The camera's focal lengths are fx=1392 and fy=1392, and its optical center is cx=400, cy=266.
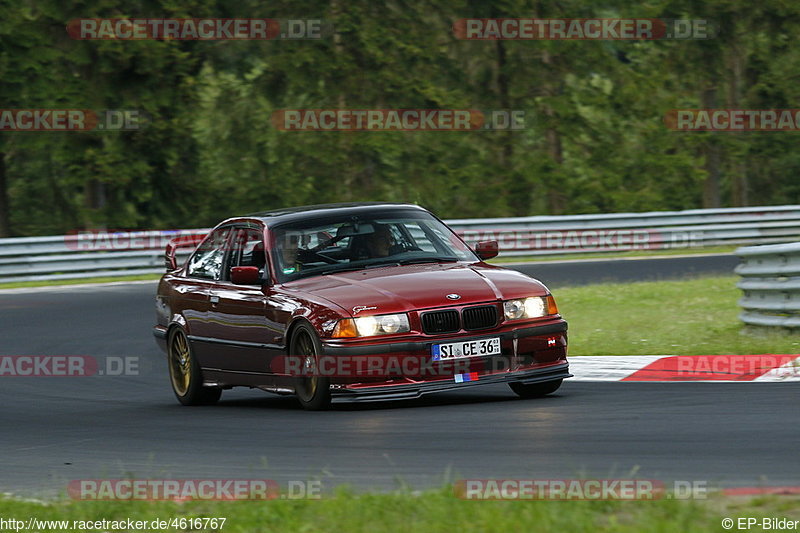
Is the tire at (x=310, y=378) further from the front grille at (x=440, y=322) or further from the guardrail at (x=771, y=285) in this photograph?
the guardrail at (x=771, y=285)

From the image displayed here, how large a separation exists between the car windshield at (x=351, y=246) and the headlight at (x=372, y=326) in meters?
0.99

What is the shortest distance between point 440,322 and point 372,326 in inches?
17.9

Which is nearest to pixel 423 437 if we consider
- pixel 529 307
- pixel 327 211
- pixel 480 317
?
pixel 480 317

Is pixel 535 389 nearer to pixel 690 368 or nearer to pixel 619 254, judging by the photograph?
pixel 690 368

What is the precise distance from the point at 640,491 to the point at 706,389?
13.2 feet

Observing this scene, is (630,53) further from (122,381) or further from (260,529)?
(260,529)

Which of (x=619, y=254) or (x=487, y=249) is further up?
(x=487, y=249)

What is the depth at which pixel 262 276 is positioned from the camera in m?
10.4

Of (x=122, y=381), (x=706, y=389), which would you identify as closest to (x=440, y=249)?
(x=706, y=389)

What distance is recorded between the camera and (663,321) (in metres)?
14.8

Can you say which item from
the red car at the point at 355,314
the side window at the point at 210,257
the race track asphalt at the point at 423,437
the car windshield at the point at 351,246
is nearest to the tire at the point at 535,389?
the red car at the point at 355,314

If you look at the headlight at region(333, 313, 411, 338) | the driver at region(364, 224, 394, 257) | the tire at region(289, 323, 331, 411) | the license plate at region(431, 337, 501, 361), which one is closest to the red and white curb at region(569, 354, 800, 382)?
the license plate at region(431, 337, 501, 361)

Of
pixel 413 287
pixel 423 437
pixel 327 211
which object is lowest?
pixel 423 437

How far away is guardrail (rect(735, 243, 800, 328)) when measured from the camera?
12344 mm
